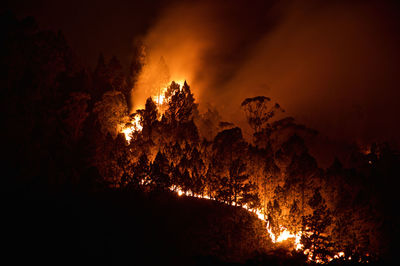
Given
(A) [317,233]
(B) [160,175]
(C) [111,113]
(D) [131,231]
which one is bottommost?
(D) [131,231]

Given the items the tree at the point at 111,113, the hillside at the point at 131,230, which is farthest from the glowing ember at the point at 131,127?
the hillside at the point at 131,230

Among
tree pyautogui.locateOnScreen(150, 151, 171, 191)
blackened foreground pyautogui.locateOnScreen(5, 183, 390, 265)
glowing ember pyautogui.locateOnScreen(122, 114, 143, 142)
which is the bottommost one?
blackened foreground pyautogui.locateOnScreen(5, 183, 390, 265)

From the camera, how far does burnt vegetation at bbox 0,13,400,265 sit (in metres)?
16.9

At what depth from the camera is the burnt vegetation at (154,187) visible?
16.9 m

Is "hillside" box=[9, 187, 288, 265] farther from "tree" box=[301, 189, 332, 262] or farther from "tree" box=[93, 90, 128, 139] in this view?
"tree" box=[93, 90, 128, 139]

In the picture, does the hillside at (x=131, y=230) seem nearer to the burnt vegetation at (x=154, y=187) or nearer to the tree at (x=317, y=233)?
the burnt vegetation at (x=154, y=187)

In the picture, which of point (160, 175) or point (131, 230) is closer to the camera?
point (131, 230)

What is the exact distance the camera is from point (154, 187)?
2111 centimetres

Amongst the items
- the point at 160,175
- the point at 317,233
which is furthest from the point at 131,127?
the point at 317,233

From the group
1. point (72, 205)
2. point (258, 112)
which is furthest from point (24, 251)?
point (258, 112)

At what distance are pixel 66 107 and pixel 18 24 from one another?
6.60m

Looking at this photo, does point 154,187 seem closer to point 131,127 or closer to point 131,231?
point 131,231

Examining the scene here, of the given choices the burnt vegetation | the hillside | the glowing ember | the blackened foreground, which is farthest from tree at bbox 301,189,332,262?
the glowing ember

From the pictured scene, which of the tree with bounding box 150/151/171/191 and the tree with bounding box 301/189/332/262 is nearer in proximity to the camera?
the tree with bounding box 301/189/332/262
